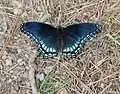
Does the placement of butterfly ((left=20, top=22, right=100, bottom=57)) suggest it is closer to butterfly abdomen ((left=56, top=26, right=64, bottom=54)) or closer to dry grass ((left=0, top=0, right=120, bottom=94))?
butterfly abdomen ((left=56, top=26, right=64, bottom=54))

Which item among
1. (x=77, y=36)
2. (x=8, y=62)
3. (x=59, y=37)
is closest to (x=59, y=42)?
(x=59, y=37)

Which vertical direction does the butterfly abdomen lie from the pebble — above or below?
above

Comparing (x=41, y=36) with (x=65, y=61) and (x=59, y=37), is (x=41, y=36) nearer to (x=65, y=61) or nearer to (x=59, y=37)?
(x=59, y=37)

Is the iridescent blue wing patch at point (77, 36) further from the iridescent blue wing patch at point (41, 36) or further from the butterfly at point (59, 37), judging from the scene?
the iridescent blue wing patch at point (41, 36)

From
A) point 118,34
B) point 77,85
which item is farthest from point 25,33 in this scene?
point 118,34

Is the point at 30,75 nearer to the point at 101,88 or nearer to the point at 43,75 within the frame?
the point at 43,75

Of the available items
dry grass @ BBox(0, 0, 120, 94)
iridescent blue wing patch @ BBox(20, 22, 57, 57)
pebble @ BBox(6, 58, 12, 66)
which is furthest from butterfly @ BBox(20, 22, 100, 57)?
pebble @ BBox(6, 58, 12, 66)
